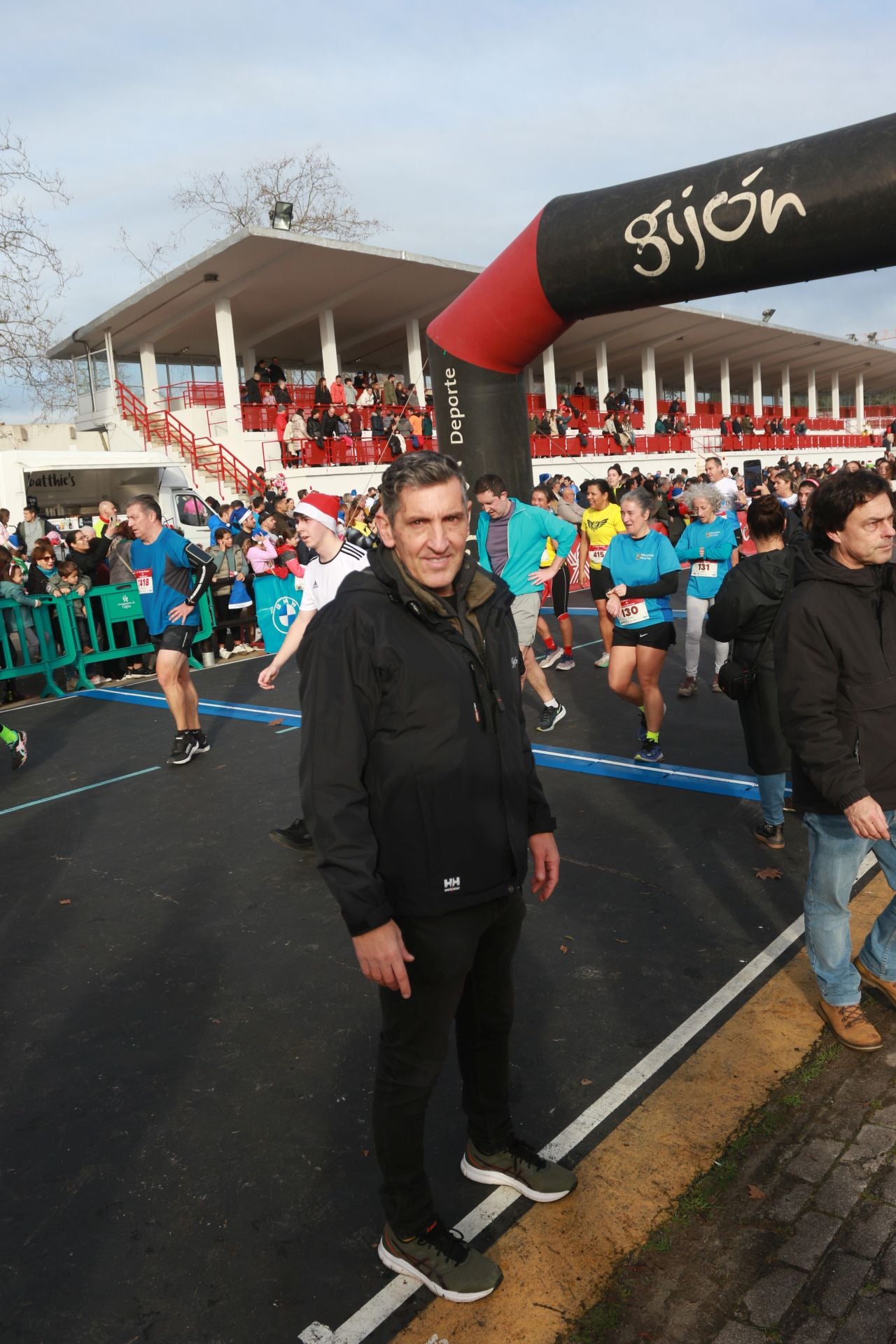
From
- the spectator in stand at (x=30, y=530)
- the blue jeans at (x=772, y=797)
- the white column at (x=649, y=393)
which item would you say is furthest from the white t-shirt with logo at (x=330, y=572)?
the white column at (x=649, y=393)

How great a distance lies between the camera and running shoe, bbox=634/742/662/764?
21.6 ft

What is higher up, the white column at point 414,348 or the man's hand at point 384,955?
the white column at point 414,348

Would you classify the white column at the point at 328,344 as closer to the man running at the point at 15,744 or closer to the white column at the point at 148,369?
the white column at the point at 148,369

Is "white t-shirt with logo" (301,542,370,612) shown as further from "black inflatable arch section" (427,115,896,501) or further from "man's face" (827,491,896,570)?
"black inflatable arch section" (427,115,896,501)

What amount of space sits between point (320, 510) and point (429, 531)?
3012 mm

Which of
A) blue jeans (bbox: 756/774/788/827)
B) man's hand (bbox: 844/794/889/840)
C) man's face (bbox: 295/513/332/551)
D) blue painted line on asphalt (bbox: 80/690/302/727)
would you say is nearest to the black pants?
man's hand (bbox: 844/794/889/840)

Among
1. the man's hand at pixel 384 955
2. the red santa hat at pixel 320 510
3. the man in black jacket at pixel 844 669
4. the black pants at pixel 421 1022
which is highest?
the red santa hat at pixel 320 510

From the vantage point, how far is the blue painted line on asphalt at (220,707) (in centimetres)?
892

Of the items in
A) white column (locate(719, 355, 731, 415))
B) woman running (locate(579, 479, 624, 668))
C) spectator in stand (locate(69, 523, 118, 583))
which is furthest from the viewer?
white column (locate(719, 355, 731, 415))

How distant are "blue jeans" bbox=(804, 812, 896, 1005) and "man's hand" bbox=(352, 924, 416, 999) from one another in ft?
5.60

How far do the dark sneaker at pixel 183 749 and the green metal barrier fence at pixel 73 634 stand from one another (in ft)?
9.43

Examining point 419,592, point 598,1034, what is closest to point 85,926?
point 598,1034

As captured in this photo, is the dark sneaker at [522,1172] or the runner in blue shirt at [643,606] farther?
the runner in blue shirt at [643,606]

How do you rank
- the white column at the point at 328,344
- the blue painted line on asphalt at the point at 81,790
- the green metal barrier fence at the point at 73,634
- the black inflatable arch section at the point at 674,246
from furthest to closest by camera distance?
the white column at the point at 328,344 < the green metal barrier fence at the point at 73,634 < the blue painted line on asphalt at the point at 81,790 < the black inflatable arch section at the point at 674,246
